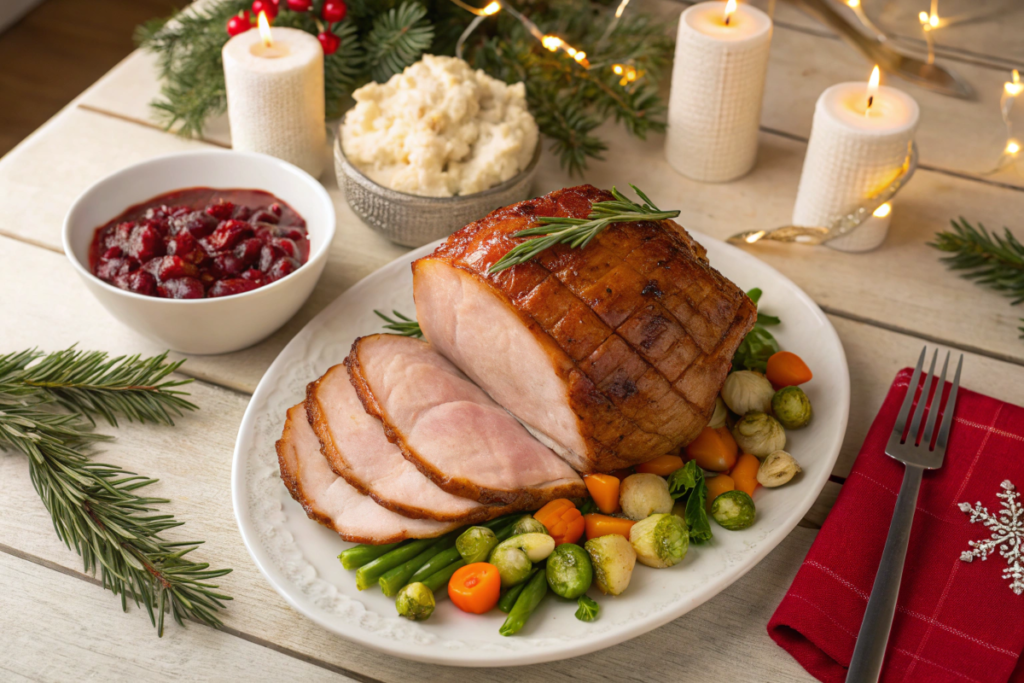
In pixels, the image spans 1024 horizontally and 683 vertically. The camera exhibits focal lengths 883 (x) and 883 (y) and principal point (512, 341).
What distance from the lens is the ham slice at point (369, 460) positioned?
2.14 meters

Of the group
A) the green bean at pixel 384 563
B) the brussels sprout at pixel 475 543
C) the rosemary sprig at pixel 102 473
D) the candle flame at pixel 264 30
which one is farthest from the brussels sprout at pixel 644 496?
the candle flame at pixel 264 30

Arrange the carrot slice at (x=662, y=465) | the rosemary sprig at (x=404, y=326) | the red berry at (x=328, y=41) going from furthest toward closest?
the red berry at (x=328, y=41)
the rosemary sprig at (x=404, y=326)
the carrot slice at (x=662, y=465)

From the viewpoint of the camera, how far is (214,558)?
7.33ft

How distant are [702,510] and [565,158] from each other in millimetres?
1765

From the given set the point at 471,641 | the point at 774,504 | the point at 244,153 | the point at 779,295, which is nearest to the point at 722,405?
the point at 774,504

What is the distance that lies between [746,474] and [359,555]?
3.24 ft

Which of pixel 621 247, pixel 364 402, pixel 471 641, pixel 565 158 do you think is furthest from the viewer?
pixel 565 158

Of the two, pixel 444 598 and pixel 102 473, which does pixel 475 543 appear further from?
pixel 102 473

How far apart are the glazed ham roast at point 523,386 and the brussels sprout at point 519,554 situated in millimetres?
137

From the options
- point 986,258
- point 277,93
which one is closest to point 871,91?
point 986,258

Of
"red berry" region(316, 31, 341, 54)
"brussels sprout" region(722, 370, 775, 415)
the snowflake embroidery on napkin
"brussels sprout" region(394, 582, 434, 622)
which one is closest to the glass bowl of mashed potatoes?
"red berry" region(316, 31, 341, 54)

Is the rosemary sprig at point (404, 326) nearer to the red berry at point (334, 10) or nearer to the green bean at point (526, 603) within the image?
the green bean at point (526, 603)

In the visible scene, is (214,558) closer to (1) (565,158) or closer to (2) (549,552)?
(2) (549,552)

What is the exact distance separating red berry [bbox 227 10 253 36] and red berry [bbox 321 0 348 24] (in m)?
0.29
